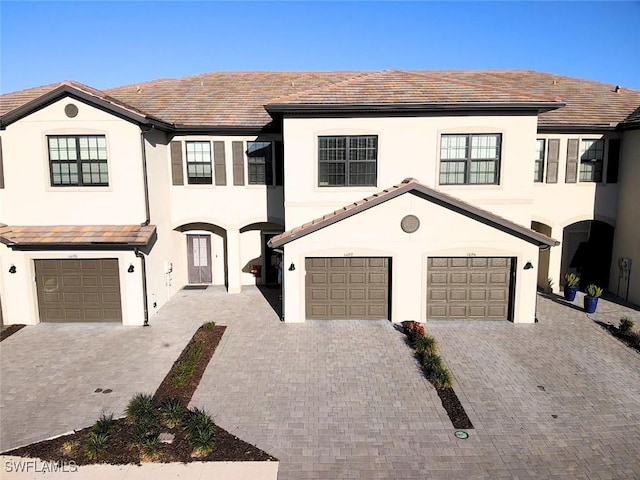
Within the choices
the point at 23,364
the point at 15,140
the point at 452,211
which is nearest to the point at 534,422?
the point at 452,211

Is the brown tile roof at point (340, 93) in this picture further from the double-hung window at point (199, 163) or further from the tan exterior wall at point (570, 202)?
the tan exterior wall at point (570, 202)

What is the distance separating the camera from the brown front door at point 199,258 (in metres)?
18.8

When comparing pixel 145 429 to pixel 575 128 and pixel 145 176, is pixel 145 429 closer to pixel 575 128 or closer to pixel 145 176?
pixel 145 176

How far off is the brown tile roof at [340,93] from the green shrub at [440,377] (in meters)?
8.09

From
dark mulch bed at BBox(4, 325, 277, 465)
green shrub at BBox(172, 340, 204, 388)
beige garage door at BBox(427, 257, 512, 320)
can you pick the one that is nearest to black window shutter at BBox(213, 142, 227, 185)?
green shrub at BBox(172, 340, 204, 388)

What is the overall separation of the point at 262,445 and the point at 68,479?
322 cm

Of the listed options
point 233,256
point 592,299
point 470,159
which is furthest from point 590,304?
point 233,256

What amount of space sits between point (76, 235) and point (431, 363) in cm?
1119

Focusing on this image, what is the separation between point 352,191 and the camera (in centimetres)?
1516

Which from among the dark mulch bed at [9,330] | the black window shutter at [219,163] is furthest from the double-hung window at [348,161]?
the dark mulch bed at [9,330]

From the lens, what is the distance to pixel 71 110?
45.8 feet

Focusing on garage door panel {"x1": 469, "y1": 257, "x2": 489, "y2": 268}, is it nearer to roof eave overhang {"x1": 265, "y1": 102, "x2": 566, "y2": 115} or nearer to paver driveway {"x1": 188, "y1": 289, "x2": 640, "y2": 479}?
paver driveway {"x1": 188, "y1": 289, "x2": 640, "y2": 479}

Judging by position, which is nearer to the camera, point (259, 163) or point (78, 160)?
point (78, 160)

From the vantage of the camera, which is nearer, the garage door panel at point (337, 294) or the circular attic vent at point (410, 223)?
the circular attic vent at point (410, 223)
